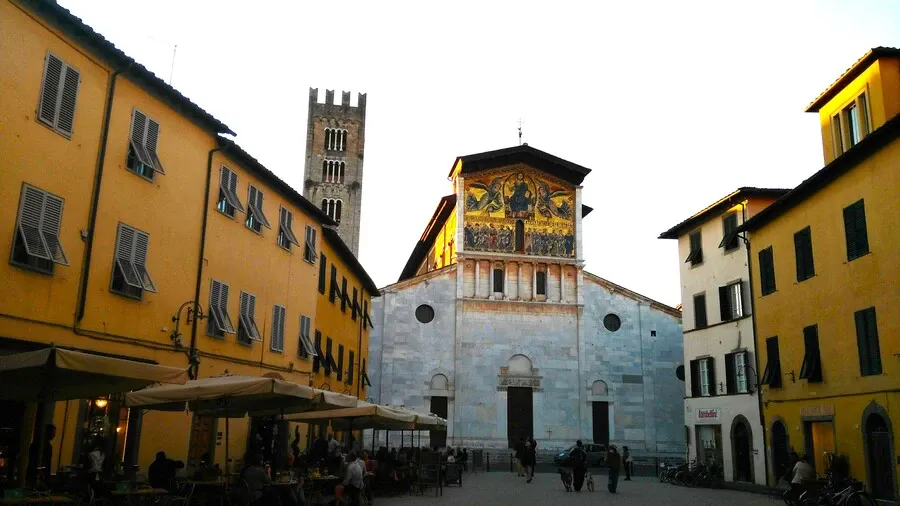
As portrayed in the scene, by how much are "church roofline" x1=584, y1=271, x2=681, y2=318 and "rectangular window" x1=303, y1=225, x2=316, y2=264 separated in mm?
23906

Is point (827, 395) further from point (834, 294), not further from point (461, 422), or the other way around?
point (461, 422)

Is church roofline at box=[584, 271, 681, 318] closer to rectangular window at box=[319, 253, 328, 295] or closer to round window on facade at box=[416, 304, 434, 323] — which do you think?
round window on facade at box=[416, 304, 434, 323]

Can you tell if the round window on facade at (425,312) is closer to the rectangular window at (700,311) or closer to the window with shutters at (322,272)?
the window with shutters at (322,272)

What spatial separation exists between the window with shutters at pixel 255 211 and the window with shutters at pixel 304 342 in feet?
15.0

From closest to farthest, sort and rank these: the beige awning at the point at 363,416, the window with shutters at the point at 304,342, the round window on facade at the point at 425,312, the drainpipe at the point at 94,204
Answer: the drainpipe at the point at 94,204
the beige awning at the point at 363,416
the window with shutters at the point at 304,342
the round window on facade at the point at 425,312

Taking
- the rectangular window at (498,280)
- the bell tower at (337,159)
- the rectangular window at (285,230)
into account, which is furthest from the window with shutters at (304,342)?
the bell tower at (337,159)

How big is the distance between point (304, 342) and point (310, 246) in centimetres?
338

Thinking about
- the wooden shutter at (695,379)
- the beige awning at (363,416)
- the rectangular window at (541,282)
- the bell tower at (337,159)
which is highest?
the bell tower at (337,159)

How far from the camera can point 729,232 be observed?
30.2 metres

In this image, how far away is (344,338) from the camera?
110 feet

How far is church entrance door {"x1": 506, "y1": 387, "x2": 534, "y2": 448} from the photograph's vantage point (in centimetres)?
4478

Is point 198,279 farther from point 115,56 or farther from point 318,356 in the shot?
point 318,356

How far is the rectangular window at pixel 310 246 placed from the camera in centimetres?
2661

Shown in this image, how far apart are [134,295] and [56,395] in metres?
4.73
